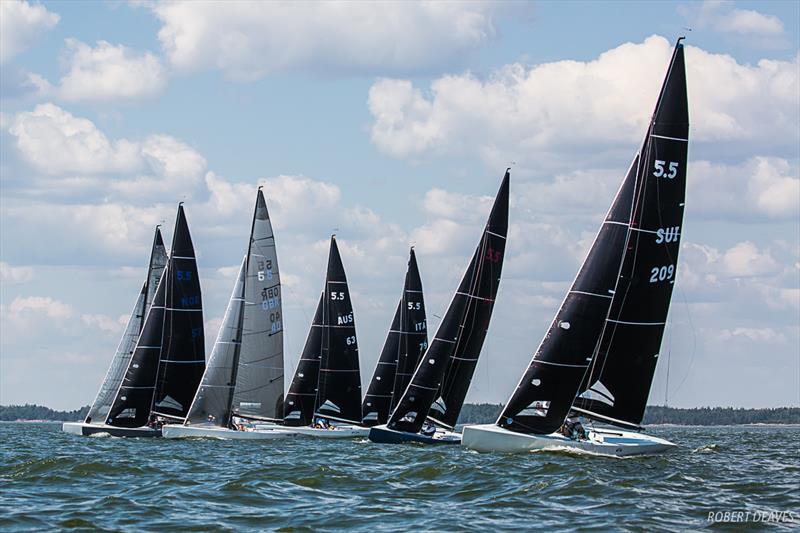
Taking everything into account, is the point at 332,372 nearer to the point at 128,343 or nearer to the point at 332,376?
the point at 332,376

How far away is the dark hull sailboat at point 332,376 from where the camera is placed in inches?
2515

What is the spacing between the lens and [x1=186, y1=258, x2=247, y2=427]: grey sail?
5322cm

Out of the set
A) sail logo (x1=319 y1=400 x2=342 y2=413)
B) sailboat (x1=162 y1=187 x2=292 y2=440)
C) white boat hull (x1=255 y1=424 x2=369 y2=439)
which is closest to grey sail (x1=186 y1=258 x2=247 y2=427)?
sailboat (x1=162 y1=187 x2=292 y2=440)

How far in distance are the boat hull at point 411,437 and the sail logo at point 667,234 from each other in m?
14.8

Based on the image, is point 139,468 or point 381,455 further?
point 381,455

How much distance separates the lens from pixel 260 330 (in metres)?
56.0

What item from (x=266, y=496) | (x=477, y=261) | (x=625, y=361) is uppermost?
(x=477, y=261)

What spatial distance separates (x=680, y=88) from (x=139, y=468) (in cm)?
1780

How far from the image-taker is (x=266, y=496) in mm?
26266

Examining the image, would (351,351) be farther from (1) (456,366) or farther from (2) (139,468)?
(2) (139,468)

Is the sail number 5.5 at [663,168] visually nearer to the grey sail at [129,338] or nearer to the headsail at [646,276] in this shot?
the headsail at [646,276]

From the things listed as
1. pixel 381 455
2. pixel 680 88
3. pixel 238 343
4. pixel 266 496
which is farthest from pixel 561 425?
pixel 238 343

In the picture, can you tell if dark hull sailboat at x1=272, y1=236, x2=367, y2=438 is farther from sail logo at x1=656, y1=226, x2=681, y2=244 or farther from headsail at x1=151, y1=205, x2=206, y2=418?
sail logo at x1=656, y1=226, x2=681, y2=244

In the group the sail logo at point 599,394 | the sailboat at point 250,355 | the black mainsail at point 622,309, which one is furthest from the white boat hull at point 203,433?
the sail logo at point 599,394
